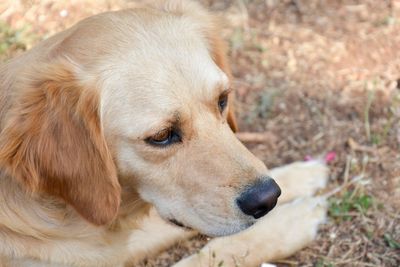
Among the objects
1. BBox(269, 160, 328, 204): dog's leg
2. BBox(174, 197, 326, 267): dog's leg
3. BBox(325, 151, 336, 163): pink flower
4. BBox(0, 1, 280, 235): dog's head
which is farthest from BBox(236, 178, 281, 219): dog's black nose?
BBox(325, 151, 336, 163): pink flower

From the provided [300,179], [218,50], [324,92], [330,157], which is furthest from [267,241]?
[324,92]

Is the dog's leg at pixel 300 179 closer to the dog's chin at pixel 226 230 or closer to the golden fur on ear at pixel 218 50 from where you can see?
the golden fur on ear at pixel 218 50

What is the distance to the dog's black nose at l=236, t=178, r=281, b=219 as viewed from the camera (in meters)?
2.87

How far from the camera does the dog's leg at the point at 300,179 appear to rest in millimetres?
4117

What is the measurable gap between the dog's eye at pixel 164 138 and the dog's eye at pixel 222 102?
312 millimetres

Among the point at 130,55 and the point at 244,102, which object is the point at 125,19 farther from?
the point at 244,102

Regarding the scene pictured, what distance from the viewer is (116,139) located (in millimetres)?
2961

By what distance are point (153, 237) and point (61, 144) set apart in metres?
1.16

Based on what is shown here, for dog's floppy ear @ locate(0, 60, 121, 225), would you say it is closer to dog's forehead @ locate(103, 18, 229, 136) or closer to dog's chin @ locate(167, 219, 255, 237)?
dog's forehead @ locate(103, 18, 229, 136)

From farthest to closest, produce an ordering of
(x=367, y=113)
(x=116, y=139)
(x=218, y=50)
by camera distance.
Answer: (x=367, y=113), (x=218, y=50), (x=116, y=139)

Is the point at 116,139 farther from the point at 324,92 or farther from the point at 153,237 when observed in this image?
the point at 324,92

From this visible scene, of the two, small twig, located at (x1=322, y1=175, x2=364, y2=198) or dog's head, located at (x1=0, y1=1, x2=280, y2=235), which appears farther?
small twig, located at (x1=322, y1=175, x2=364, y2=198)

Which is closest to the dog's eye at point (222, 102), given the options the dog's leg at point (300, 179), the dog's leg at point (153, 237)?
the dog's leg at point (153, 237)

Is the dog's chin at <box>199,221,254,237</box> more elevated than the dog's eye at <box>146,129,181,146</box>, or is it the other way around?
the dog's eye at <box>146,129,181,146</box>
